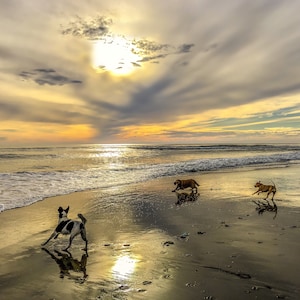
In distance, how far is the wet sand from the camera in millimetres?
5488

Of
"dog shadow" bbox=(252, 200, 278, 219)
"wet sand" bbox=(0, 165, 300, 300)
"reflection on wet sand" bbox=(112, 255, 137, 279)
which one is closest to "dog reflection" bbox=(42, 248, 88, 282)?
"wet sand" bbox=(0, 165, 300, 300)

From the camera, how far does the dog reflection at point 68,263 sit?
20.7 feet

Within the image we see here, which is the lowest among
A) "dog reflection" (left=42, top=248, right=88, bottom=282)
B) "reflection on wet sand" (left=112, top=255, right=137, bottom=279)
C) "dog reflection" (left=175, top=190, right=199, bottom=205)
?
"reflection on wet sand" (left=112, top=255, right=137, bottom=279)

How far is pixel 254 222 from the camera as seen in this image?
33.0 feet

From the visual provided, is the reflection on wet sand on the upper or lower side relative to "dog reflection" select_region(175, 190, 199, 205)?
lower

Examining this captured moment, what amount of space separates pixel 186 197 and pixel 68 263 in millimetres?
9201

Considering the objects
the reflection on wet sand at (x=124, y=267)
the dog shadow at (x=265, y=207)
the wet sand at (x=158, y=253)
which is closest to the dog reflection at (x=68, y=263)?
the wet sand at (x=158, y=253)

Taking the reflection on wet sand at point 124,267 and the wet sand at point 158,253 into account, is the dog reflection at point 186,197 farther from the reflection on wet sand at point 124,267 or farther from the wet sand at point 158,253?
the reflection on wet sand at point 124,267

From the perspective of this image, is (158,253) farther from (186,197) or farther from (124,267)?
(186,197)

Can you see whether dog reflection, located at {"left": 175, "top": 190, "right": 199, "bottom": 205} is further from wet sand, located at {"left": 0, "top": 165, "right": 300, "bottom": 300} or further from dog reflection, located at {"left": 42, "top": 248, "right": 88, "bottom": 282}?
dog reflection, located at {"left": 42, "top": 248, "right": 88, "bottom": 282}

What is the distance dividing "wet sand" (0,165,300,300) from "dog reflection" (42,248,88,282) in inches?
0.9

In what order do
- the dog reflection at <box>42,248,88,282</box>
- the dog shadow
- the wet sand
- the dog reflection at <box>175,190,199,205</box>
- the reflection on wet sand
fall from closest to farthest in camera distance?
the wet sand < the reflection on wet sand < the dog reflection at <box>42,248,88,282</box> < the dog shadow < the dog reflection at <box>175,190,199,205</box>

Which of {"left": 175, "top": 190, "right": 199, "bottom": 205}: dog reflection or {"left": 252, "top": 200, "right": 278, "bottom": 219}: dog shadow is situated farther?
{"left": 175, "top": 190, "right": 199, "bottom": 205}: dog reflection

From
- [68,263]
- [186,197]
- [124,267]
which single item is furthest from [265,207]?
[68,263]
